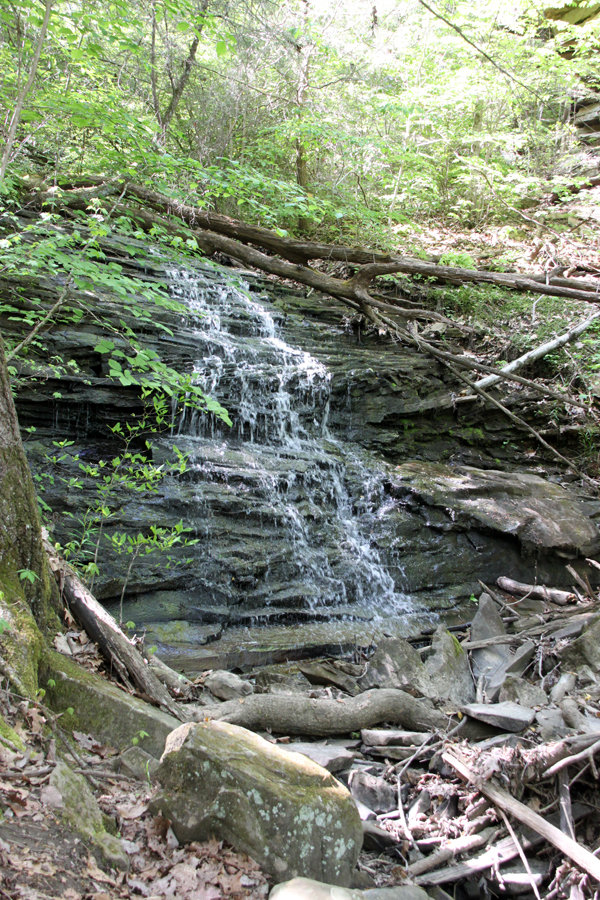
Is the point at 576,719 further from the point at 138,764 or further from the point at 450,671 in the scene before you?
the point at 138,764

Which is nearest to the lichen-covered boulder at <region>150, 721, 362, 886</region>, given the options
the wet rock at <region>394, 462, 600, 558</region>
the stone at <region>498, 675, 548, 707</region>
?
the stone at <region>498, 675, 548, 707</region>

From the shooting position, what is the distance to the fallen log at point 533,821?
8.96 feet

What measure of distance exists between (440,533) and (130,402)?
5.26m

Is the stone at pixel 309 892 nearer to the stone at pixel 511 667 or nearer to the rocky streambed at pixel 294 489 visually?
the stone at pixel 511 667

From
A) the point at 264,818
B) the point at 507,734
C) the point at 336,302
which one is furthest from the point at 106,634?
the point at 336,302

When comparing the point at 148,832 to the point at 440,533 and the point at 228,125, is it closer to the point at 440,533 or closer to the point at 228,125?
the point at 440,533

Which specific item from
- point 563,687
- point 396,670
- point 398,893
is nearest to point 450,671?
point 396,670

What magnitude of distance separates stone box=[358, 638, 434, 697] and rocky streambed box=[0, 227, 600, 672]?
1095 millimetres

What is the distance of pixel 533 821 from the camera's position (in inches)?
118

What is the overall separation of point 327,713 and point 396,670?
115 cm

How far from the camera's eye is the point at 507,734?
12.9ft

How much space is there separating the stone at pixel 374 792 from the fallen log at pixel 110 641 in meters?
1.23

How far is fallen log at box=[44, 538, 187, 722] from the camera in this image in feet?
11.3

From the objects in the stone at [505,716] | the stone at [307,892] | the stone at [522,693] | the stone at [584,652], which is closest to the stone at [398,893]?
the stone at [307,892]
